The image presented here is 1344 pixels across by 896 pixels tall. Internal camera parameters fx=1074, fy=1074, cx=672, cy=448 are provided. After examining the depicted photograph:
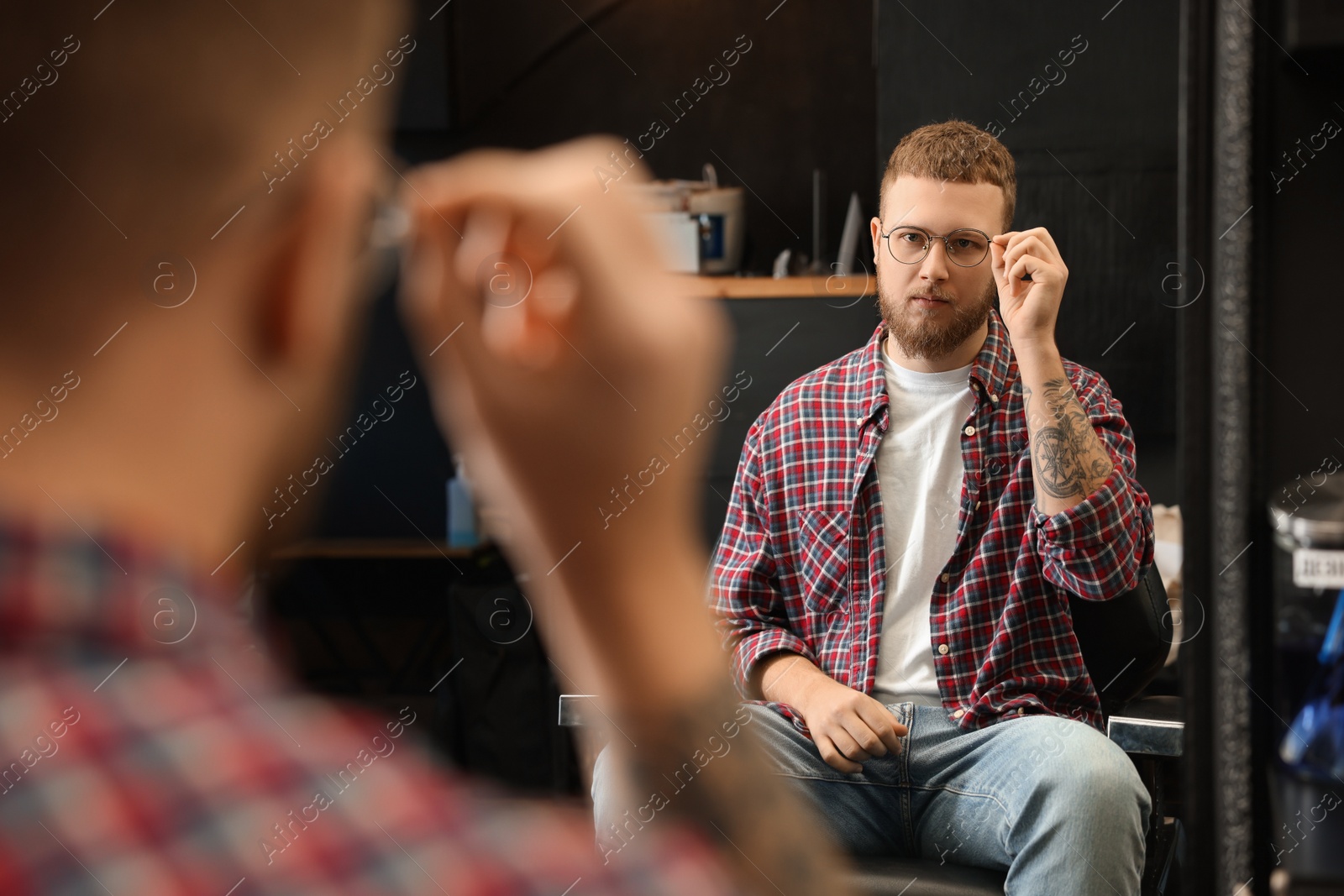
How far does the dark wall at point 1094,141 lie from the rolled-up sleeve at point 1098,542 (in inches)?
20.2

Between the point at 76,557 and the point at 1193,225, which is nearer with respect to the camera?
the point at 76,557

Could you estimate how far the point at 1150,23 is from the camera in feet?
5.07

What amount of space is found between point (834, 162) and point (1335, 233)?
2.04 m

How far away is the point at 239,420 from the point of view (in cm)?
20

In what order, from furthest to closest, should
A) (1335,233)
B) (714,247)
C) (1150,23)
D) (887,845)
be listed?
(714,247), (1150,23), (887,845), (1335,233)

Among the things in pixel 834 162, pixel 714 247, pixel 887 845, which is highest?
pixel 834 162

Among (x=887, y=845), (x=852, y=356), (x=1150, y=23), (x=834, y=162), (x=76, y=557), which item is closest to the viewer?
(x=76, y=557)

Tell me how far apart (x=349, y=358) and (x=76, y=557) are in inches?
4.2

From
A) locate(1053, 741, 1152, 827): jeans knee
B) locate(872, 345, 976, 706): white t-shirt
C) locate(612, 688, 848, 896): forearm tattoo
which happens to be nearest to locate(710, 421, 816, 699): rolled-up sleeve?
locate(872, 345, 976, 706): white t-shirt

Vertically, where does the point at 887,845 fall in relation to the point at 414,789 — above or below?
below

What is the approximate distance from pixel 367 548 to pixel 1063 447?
6.97 feet

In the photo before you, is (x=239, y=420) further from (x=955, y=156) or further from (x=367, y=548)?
(x=367, y=548)

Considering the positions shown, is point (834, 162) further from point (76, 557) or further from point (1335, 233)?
point (76, 557)

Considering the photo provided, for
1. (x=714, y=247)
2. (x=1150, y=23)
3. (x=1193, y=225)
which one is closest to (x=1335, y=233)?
(x=1193, y=225)
